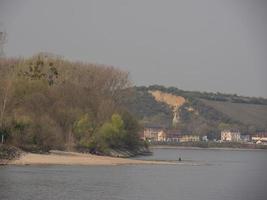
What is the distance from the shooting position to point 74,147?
3548 inches

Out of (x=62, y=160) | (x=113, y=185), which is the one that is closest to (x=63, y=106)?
(x=62, y=160)

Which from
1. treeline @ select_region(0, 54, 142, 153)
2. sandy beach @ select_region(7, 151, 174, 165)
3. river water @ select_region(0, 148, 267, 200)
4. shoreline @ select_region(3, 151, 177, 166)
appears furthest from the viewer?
treeline @ select_region(0, 54, 142, 153)

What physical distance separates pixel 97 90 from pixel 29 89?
53.8ft

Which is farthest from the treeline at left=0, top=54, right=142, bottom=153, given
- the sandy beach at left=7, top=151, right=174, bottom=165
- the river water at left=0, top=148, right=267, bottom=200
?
the river water at left=0, top=148, right=267, bottom=200

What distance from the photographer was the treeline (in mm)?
76375

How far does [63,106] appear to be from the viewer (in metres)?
91.8

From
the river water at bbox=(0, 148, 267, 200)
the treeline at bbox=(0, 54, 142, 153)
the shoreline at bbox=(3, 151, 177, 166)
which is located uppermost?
the treeline at bbox=(0, 54, 142, 153)

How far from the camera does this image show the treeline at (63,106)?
251 ft

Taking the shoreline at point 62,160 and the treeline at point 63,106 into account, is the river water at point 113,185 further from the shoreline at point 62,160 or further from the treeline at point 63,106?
the treeline at point 63,106

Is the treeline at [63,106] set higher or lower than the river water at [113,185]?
higher

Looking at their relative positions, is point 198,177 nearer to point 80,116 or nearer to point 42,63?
point 80,116

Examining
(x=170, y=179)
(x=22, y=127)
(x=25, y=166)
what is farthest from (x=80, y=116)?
(x=170, y=179)

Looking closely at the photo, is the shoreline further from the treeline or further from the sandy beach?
the treeline

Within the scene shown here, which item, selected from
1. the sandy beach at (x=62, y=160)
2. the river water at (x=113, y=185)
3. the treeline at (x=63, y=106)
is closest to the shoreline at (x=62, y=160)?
the sandy beach at (x=62, y=160)
